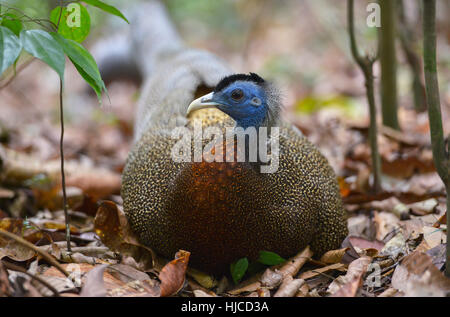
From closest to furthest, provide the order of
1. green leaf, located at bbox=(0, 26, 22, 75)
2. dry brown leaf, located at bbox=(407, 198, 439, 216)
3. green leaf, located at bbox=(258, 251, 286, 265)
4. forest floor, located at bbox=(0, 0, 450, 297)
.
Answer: green leaf, located at bbox=(0, 26, 22, 75)
forest floor, located at bbox=(0, 0, 450, 297)
green leaf, located at bbox=(258, 251, 286, 265)
dry brown leaf, located at bbox=(407, 198, 439, 216)

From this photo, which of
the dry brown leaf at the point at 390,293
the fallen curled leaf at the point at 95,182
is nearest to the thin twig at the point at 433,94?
the dry brown leaf at the point at 390,293

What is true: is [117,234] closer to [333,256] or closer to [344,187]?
[333,256]

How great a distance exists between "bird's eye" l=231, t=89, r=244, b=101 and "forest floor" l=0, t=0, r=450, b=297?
65 cm

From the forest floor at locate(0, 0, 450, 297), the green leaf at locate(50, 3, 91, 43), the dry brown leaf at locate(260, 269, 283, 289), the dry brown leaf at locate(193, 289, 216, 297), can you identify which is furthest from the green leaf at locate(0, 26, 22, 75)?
the dry brown leaf at locate(260, 269, 283, 289)

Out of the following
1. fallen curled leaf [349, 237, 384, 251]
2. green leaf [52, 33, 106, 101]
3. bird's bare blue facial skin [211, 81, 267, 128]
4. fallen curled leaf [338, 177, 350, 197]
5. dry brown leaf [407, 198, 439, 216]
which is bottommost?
fallen curled leaf [349, 237, 384, 251]

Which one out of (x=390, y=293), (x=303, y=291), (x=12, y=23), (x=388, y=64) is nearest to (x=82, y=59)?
(x=12, y=23)

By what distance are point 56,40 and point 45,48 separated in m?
0.13

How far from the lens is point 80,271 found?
2281 mm

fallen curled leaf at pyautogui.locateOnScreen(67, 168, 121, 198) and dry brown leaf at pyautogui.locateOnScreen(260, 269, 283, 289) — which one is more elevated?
fallen curled leaf at pyautogui.locateOnScreen(67, 168, 121, 198)

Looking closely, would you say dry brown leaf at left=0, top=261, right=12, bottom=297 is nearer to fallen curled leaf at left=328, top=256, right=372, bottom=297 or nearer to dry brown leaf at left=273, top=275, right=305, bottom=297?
dry brown leaf at left=273, top=275, right=305, bottom=297

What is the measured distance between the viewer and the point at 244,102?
2398 millimetres

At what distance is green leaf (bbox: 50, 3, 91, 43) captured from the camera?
7.34ft

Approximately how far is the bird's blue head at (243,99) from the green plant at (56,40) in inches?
24.8

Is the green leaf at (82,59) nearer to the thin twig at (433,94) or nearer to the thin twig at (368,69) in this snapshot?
the thin twig at (433,94)
